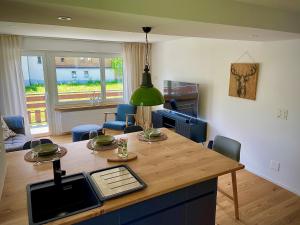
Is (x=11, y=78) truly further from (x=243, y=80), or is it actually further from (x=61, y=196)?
(x=243, y=80)

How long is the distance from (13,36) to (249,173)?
5200 millimetres

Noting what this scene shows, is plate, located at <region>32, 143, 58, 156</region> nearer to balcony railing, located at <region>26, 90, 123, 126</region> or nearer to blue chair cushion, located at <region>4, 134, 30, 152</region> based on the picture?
blue chair cushion, located at <region>4, 134, 30, 152</region>

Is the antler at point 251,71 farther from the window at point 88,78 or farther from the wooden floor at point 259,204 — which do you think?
the window at point 88,78

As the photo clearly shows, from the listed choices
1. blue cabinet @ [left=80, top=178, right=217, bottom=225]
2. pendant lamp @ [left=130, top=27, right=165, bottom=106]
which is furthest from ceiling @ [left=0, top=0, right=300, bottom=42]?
blue cabinet @ [left=80, top=178, right=217, bottom=225]

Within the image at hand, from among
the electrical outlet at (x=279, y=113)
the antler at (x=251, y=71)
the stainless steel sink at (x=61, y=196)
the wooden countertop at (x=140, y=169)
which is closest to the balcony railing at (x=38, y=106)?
the wooden countertop at (x=140, y=169)

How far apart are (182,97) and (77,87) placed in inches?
110

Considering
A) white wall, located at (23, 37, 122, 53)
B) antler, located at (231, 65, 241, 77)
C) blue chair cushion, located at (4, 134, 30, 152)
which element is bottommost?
blue chair cushion, located at (4, 134, 30, 152)

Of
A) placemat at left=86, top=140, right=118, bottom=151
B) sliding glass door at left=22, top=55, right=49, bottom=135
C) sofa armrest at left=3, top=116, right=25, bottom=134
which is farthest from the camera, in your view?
sliding glass door at left=22, top=55, right=49, bottom=135

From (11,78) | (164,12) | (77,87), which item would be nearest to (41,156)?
(164,12)

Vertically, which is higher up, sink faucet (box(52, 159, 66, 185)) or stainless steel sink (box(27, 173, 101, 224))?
sink faucet (box(52, 159, 66, 185))

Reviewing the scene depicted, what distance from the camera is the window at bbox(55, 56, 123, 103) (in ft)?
17.3

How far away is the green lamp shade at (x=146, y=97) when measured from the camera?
195cm

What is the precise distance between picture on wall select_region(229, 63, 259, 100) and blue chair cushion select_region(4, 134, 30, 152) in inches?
139

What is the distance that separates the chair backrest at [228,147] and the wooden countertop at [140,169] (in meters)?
0.43
